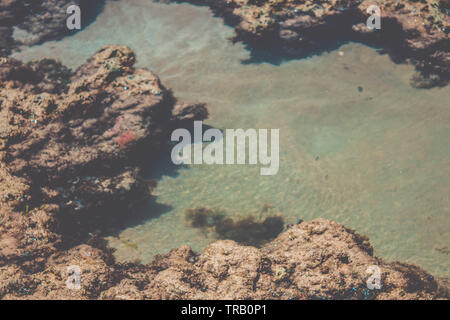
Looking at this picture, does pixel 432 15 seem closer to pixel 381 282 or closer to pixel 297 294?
pixel 381 282

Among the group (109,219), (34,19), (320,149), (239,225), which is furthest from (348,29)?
(34,19)

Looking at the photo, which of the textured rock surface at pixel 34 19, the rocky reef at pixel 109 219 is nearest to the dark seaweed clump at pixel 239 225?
the rocky reef at pixel 109 219

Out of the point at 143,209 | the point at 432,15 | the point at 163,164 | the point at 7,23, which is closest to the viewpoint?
the point at 143,209

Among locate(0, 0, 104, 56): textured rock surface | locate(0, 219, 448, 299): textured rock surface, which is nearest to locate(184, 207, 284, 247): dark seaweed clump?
locate(0, 219, 448, 299): textured rock surface

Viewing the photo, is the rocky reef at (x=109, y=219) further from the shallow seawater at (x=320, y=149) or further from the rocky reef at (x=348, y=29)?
the rocky reef at (x=348, y=29)

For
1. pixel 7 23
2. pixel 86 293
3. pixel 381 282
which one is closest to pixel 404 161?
pixel 381 282

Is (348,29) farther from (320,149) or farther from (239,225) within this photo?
(239,225)

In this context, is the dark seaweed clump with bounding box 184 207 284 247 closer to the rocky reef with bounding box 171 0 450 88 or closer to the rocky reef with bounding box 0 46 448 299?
the rocky reef with bounding box 0 46 448 299
